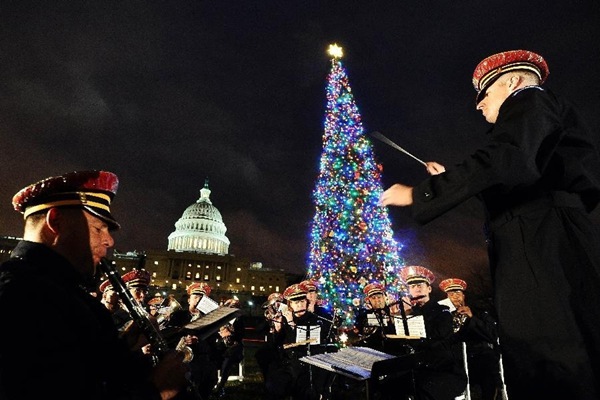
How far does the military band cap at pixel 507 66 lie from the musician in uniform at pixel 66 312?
304 centimetres

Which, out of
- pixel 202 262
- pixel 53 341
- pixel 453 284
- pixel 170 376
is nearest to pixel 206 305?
pixel 170 376

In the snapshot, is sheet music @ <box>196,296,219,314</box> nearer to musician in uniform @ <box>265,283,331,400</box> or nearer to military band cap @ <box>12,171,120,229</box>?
musician in uniform @ <box>265,283,331,400</box>

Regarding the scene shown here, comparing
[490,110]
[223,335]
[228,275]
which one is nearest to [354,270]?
[223,335]

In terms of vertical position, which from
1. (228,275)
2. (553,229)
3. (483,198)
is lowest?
(553,229)

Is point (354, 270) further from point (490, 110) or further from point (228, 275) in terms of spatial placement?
point (228, 275)

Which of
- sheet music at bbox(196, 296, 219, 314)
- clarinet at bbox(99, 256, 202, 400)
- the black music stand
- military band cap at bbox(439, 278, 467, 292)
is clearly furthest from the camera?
military band cap at bbox(439, 278, 467, 292)

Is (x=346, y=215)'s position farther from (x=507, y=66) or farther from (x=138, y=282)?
(x=507, y=66)

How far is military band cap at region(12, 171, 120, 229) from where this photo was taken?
8.19 feet

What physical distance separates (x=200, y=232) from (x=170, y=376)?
11074cm

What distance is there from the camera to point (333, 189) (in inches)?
1140

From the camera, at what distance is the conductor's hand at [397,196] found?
2.19 metres

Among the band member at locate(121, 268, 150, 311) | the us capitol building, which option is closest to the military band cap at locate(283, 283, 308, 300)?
the band member at locate(121, 268, 150, 311)

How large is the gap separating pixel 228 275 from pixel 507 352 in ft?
348

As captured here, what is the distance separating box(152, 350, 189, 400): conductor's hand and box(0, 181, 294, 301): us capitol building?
9484cm
